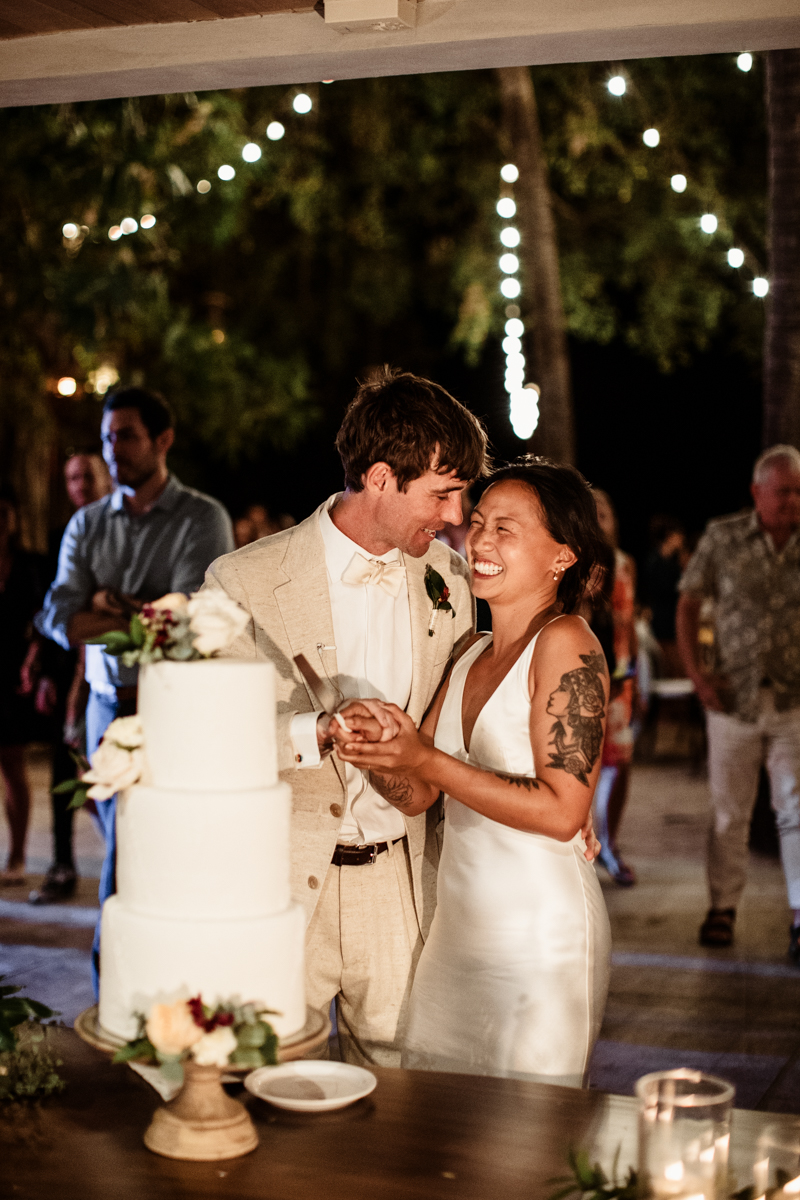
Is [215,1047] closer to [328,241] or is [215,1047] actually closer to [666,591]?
[666,591]

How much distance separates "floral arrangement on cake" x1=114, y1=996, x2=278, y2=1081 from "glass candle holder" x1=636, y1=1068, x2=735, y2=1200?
1.83ft

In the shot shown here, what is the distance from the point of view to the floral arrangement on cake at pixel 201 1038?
1.85 metres

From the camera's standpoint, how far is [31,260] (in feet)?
46.5

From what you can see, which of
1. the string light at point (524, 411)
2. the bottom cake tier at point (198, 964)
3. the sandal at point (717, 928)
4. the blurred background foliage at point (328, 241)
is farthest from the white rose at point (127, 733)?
the string light at point (524, 411)

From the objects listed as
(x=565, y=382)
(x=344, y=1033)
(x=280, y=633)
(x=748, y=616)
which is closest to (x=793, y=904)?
(x=748, y=616)

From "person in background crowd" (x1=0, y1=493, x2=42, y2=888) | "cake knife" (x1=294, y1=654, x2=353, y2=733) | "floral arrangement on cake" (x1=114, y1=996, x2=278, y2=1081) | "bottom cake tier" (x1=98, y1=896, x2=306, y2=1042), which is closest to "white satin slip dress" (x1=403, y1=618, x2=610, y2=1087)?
"cake knife" (x1=294, y1=654, x2=353, y2=733)

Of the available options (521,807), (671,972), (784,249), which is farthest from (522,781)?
(784,249)

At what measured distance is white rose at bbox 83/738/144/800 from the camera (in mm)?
1982

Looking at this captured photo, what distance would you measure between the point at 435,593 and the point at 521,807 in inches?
26.1

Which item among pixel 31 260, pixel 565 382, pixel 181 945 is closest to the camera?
pixel 181 945

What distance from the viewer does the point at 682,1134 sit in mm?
1726

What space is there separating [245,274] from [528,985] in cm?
1947

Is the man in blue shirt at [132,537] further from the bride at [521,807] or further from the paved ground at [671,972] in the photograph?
the bride at [521,807]

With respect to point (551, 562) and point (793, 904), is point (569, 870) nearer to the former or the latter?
point (551, 562)
